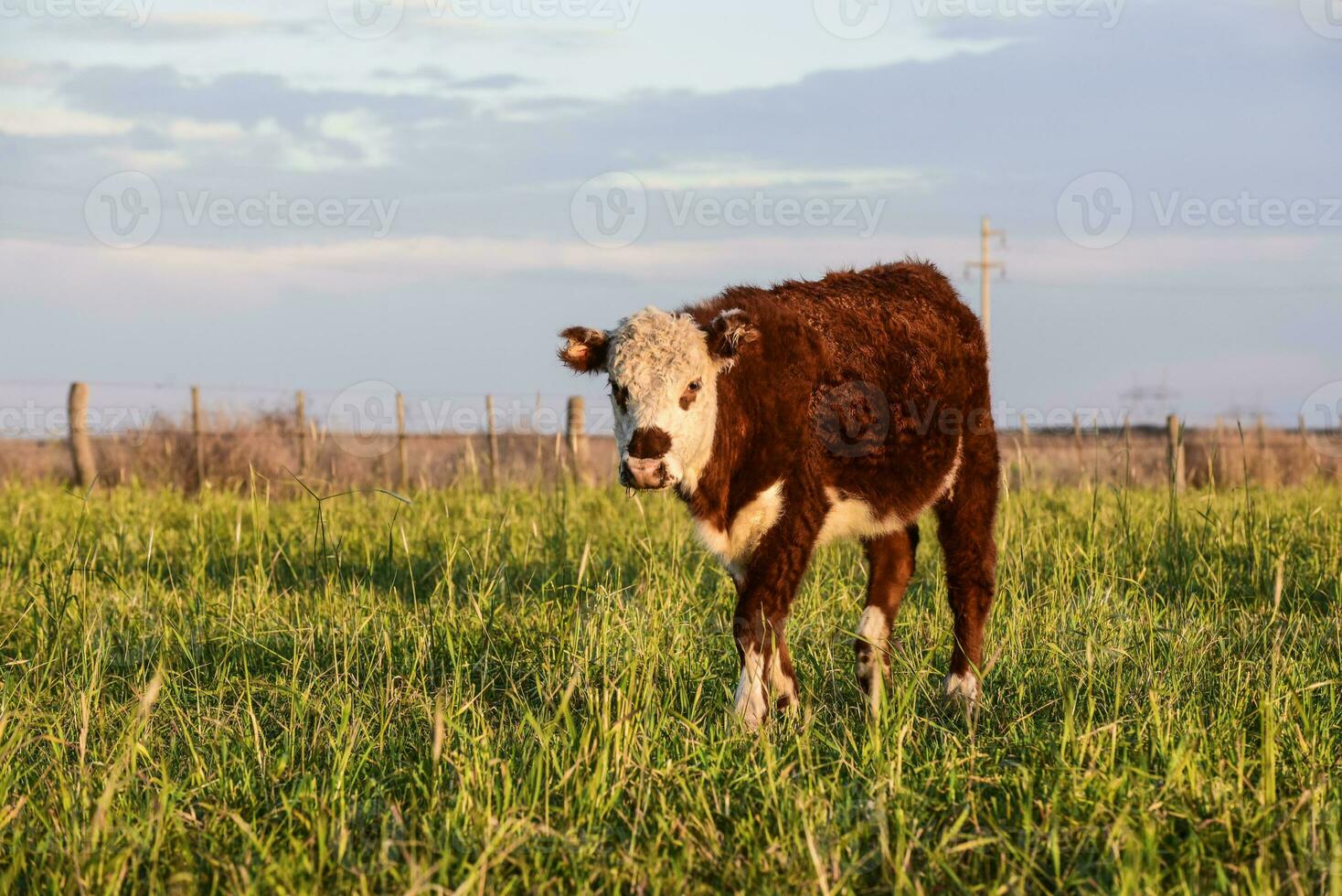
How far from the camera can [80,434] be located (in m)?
19.2

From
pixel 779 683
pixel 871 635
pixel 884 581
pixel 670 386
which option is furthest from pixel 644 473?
pixel 884 581

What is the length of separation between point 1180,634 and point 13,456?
84.7 feet

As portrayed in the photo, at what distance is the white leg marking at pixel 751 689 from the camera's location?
192 inches

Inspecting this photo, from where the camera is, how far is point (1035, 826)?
3.40m

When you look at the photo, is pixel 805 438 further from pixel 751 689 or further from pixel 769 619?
pixel 751 689

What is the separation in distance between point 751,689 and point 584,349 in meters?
1.81

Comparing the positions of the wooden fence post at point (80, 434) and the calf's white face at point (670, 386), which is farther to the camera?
the wooden fence post at point (80, 434)

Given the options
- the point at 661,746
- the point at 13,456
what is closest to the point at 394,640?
the point at 661,746

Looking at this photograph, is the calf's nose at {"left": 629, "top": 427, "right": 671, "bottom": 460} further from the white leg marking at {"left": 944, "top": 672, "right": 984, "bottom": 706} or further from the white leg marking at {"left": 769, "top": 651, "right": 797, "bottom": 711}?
the white leg marking at {"left": 944, "top": 672, "right": 984, "bottom": 706}

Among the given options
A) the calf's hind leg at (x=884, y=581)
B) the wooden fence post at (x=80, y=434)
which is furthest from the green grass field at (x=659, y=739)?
the wooden fence post at (x=80, y=434)

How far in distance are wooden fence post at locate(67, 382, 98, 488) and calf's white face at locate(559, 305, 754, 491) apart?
16.1 metres

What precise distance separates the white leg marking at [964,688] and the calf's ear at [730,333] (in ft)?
5.88

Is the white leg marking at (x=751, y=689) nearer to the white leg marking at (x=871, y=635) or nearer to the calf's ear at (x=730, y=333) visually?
the white leg marking at (x=871, y=635)

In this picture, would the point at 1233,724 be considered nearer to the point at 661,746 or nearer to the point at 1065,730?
the point at 1065,730
